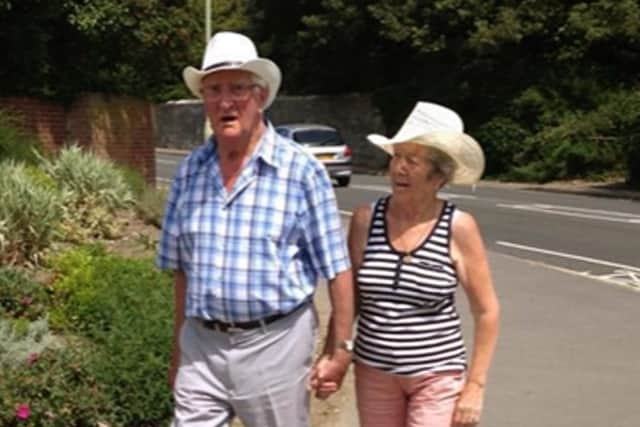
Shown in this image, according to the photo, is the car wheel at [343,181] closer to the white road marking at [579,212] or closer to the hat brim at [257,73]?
the white road marking at [579,212]

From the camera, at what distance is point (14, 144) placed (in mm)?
13266

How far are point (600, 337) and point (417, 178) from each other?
5.32m

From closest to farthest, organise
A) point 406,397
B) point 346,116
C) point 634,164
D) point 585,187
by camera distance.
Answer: point 406,397, point 634,164, point 585,187, point 346,116

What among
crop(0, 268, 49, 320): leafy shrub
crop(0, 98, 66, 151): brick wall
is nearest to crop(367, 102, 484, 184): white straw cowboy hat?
crop(0, 268, 49, 320): leafy shrub

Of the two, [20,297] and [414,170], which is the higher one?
[414,170]

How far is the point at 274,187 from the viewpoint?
→ 3.64m

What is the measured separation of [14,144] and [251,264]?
10.3 meters

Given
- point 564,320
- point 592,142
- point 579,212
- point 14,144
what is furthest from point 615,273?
point 592,142

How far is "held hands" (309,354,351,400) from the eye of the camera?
12.2 ft

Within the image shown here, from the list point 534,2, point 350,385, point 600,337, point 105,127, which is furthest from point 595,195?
point 350,385

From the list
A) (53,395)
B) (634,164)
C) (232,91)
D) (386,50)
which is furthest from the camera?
(386,50)

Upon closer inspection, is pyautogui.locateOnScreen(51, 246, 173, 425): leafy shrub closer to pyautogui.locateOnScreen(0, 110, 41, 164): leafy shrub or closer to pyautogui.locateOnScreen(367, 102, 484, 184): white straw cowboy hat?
pyautogui.locateOnScreen(367, 102, 484, 184): white straw cowboy hat

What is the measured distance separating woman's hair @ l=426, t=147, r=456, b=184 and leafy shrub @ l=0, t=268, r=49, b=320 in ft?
13.7

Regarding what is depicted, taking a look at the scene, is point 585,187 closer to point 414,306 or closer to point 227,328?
point 414,306
